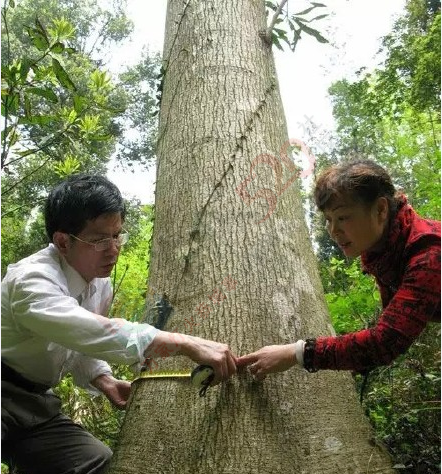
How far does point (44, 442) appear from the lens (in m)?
2.32

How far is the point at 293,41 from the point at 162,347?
315 cm

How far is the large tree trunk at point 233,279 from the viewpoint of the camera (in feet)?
5.66

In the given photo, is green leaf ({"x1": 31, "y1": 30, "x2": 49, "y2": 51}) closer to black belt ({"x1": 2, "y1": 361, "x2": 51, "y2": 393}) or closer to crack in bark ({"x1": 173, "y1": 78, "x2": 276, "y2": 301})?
crack in bark ({"x1": 173, "y1": 78, "x2": 276, "y2": 301})

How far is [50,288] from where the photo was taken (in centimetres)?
185

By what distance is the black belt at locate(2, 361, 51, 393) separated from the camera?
217cm

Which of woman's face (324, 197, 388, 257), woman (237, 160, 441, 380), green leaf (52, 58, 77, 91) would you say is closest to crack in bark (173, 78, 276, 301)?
woman (237, 160, 441, 380)

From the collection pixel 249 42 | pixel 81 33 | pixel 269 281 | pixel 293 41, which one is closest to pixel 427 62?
pixel 293 41

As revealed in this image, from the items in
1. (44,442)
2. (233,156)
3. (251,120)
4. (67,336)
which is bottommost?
(44,442)

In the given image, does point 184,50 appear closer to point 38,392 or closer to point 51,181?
point 38,392

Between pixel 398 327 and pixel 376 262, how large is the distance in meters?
0.34

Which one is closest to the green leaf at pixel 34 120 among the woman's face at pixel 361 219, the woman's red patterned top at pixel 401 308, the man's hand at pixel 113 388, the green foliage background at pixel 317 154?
the green foliage background at pixel 317 154

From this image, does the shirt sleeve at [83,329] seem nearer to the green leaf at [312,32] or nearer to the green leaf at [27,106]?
the green leaf at [27,106]

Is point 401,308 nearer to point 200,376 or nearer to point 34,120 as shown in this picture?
point 200,376

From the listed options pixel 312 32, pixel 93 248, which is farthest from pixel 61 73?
pixel 312 32
